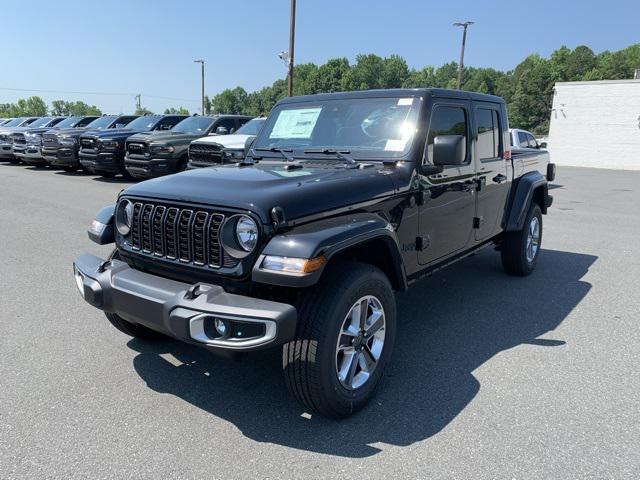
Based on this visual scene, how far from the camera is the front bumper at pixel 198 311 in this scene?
2.42 meters

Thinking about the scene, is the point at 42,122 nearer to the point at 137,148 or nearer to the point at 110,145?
the point at 110,145

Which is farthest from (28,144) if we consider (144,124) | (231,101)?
(231,101)

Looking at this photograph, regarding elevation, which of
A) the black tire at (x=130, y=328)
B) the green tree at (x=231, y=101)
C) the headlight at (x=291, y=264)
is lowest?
the black tire at (x=130, y=328)

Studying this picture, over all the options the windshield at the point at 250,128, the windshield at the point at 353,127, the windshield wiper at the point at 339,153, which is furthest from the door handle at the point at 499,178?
the windshield at the point at 250,128

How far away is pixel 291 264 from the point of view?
2521 mm

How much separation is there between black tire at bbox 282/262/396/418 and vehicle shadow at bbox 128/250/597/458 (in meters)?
0.19

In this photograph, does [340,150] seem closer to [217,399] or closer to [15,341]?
[217,399]

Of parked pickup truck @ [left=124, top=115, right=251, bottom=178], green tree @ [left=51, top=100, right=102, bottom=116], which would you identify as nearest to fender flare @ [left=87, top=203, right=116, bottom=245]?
parked pickup truck @ [left=124, top=115, right=251, bottom=178]

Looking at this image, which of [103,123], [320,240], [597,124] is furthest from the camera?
[597,124]

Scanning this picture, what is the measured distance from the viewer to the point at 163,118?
49.6 ft

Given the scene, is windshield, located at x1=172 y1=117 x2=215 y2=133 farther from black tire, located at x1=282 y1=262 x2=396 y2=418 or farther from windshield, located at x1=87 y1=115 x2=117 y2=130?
black tire, located at x1=282 y1=262 x2=396 y2=418

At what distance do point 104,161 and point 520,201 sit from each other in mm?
11724

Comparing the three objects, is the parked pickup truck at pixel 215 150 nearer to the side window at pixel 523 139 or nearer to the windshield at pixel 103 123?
the side window at pixel 523 139

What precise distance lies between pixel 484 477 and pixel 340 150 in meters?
2.36
